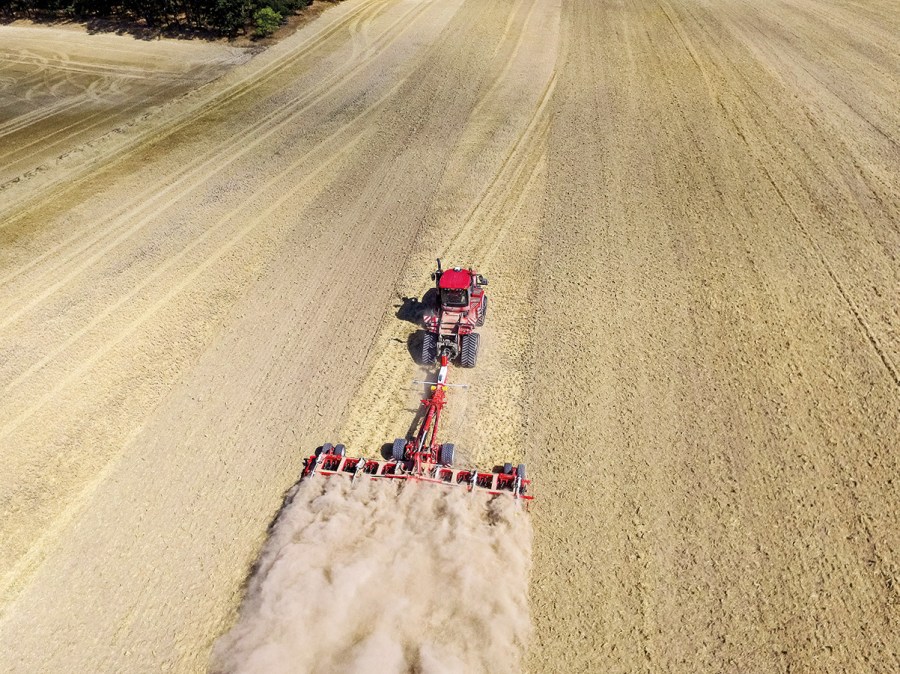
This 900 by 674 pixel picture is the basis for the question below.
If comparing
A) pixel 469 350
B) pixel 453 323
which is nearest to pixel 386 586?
pixel 469 350

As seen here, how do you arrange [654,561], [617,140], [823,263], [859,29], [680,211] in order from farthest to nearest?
1. [859,29]
2. [617,140]
3. [680,211]
4. [823,263]
5. [654,561]

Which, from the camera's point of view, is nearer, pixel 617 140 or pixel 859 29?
pixel 617 140

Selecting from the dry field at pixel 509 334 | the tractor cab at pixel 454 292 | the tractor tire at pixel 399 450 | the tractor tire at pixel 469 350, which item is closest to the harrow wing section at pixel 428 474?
the tractor tire at pixel 399 450

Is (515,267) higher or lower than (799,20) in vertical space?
lower

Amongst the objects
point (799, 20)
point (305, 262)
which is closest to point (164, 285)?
point (305, 262)

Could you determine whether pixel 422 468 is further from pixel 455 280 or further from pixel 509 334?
pixel 509 334

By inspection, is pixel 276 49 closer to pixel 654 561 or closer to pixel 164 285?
pixel 164 285
